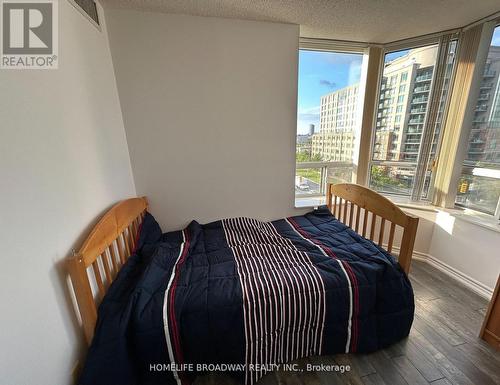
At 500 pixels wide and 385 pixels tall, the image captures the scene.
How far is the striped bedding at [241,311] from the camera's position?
1074mm

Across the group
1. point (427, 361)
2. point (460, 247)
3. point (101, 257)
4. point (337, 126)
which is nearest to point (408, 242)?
point (427, 361)

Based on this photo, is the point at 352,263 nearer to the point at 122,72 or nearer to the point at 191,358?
the point at 191,358

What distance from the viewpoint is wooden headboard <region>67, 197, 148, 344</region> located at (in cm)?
96

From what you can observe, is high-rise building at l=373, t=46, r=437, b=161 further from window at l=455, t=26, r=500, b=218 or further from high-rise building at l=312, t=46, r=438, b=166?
window at l=455, t=26, r=500, b=218

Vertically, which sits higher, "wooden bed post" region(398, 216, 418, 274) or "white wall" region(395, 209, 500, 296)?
"wooden bed post" region(398, 216, 418, 274)

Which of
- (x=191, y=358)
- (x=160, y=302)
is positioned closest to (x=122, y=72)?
(x=160, y=302)

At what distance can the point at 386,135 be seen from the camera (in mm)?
2352

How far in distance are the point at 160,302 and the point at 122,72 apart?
1604mm

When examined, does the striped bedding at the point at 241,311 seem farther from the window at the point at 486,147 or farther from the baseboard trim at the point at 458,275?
the window at the point at 486,147

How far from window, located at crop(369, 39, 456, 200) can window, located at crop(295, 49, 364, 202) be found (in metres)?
0.27

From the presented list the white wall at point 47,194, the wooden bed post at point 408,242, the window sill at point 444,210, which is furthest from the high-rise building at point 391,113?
the white wall at point 47,194

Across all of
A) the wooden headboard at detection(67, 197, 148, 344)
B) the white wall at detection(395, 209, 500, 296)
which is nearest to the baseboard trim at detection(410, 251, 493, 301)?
the white wall at detection(395, 209, 500, 296)

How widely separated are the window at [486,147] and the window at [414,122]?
25 centimetres

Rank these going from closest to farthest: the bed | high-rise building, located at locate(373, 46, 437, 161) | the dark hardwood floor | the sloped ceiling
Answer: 1. the bed
2. the dark hardwood floor
3. the sloped ceiling
4. high-rise building, located at locate(373, 46, 437, 161)
